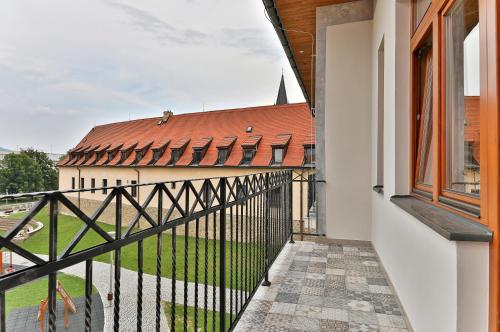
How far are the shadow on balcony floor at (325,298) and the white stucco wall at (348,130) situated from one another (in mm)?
741

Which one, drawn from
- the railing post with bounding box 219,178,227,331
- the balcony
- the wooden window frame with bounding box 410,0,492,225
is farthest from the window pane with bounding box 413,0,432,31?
the railing post with bounding box 219,178,227,331

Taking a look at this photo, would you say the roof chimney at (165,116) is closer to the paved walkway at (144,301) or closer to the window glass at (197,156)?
the window glass at (197,156)

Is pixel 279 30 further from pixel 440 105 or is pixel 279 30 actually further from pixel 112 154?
pixel 112 154

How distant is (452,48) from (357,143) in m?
2.64

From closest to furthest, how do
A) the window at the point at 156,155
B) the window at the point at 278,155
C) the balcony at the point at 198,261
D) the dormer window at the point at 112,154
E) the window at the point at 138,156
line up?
the balcony at the point at 198,261
the window at the point at 278,155
the window at the point at 156,155
the window at the point at 138,156
the dormer window at the point at 112,154

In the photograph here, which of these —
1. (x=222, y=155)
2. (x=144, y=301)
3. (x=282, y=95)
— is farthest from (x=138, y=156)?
(x=144, y=301)

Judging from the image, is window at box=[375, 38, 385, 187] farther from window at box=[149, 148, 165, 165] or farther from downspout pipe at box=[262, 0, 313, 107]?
window at box=[149, 148, 165, 165]

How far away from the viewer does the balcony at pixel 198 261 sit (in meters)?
0.69

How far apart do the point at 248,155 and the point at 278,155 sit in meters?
1.73

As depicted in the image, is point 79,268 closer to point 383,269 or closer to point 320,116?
point 383,269

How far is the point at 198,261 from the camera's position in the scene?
4.75 feet

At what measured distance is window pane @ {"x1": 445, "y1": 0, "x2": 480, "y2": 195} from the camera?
130 centimetres

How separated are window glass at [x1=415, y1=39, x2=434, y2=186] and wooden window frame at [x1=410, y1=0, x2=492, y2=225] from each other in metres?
0.03

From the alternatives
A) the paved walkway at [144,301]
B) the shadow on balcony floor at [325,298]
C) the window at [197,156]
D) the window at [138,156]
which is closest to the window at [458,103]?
the shadow on balcony floor at [325,298]
